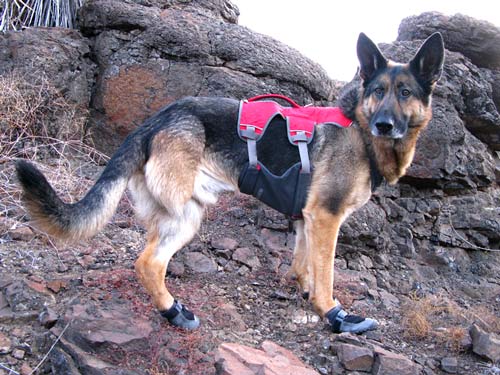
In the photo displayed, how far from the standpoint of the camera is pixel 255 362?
3.03 m

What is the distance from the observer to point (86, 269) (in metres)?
4.09

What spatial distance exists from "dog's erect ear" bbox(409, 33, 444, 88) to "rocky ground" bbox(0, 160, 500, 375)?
1992 millimetres

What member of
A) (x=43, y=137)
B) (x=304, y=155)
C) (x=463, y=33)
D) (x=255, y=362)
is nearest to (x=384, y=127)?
(x=304, y=155)

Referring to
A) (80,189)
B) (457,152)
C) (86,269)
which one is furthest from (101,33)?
(457,152)

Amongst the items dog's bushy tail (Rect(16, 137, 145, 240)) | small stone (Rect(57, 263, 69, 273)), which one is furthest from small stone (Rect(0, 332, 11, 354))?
small stone (Rect(57, 263, 69, 273))

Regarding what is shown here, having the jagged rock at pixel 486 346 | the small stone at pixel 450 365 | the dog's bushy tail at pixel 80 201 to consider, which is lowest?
the small stone at pixel 450 365

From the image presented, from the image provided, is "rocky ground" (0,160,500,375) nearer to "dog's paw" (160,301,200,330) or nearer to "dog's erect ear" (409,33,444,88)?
"dog's paw" (160,301,200,330)

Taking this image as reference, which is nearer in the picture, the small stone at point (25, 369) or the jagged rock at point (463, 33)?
the small stone at point (25, 369)

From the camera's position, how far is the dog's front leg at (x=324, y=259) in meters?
3.76

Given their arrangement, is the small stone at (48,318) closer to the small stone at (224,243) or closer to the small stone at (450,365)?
the small stone at (224,243)

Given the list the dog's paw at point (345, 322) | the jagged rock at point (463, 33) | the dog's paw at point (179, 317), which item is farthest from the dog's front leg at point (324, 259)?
the jagged rock at point (463, 33)

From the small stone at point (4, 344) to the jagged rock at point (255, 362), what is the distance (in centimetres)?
136

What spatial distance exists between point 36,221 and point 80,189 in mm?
2035

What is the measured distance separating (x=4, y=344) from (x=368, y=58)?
3505 millimetres
